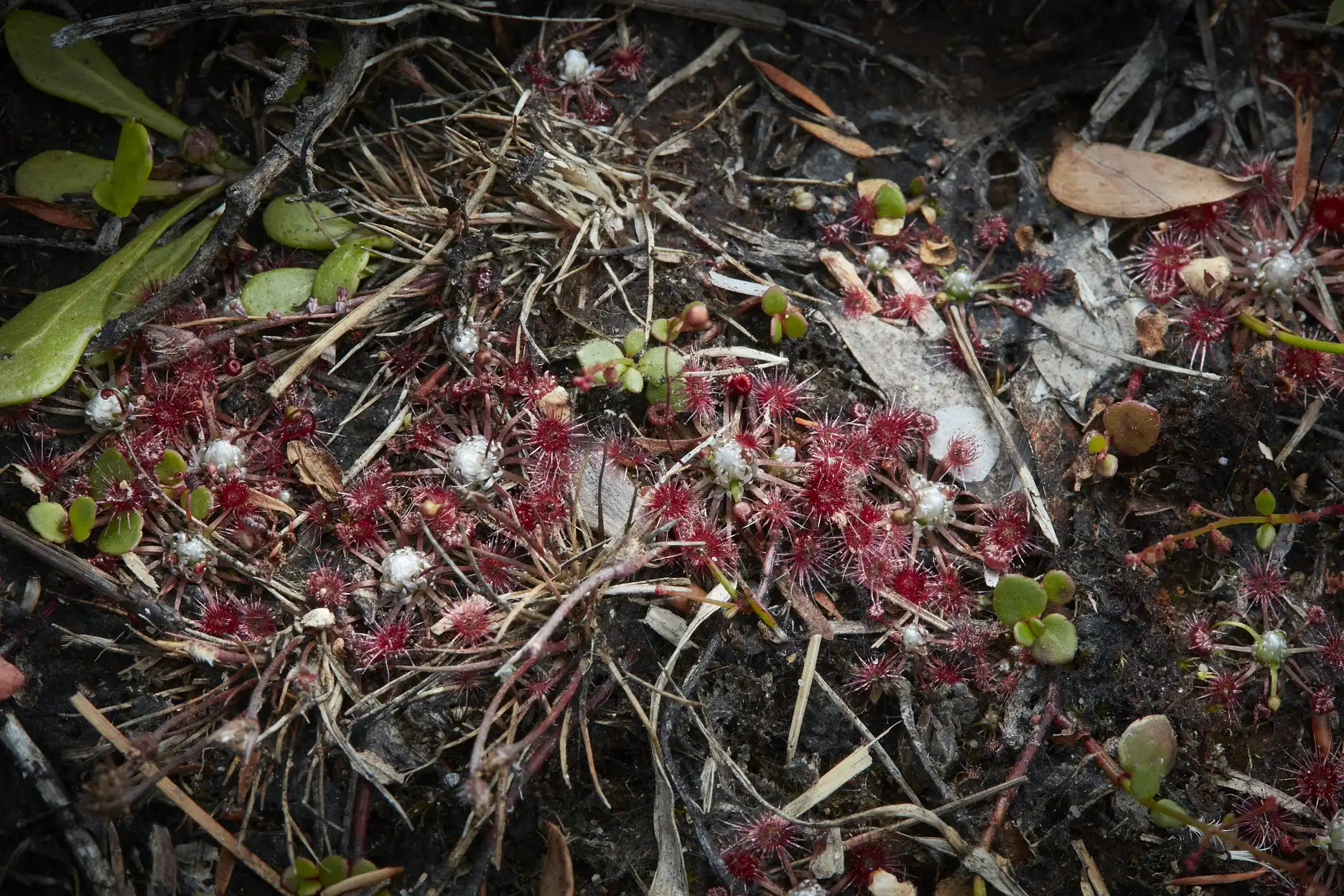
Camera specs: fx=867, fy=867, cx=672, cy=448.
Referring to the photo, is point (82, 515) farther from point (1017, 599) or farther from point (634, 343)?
point (1017, 599)

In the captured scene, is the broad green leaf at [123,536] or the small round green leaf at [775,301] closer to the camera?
the broad green leaf at [123,536]

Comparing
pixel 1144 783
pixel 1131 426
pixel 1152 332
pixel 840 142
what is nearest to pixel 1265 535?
pixel 1131 426

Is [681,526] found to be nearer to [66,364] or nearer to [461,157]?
[461,157]

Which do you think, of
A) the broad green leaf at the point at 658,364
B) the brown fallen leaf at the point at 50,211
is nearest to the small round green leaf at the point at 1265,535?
the broad green leaf at the point at 658,364

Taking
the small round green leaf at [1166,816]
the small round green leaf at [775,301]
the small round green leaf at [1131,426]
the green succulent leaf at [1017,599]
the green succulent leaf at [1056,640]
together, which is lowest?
the small round green leaf at [1166,816]

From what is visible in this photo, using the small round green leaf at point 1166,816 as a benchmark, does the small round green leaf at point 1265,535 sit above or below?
above

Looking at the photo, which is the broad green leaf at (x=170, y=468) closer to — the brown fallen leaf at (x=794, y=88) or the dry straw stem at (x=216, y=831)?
the dry straw stem at (x=216, y=831)

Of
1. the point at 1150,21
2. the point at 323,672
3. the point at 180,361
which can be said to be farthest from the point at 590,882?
the point at 1150,21
